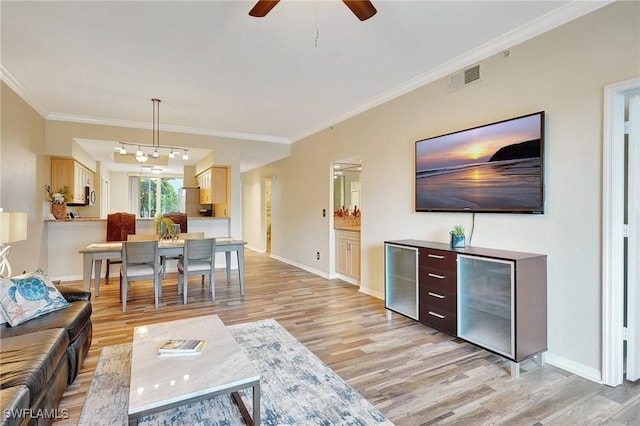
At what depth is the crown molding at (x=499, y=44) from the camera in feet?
7.82

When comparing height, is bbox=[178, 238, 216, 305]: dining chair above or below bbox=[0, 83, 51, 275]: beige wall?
below

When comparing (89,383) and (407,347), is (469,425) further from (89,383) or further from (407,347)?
(89,383)

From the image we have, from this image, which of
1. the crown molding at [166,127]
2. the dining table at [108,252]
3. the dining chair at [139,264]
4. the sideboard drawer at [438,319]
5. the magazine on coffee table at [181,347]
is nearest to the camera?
the magazine on coffee table at [181,347]

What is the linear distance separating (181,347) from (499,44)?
357cm

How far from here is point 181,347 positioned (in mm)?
1946

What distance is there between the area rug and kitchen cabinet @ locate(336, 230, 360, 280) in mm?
2667

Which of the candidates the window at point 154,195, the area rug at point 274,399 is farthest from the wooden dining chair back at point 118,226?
the window at point 154,195

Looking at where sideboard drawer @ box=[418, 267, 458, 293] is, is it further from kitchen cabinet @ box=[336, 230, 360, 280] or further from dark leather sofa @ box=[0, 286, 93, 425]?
dark leather sofa @ box=[0, 286, 93, 425]

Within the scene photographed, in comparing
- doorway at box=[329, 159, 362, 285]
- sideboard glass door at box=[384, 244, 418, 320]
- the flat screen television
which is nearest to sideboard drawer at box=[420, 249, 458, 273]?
sideboard glass door at box=[384, 244, 418, 320]

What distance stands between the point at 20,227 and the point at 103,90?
7.42ft

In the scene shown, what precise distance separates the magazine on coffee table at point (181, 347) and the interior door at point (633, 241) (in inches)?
117

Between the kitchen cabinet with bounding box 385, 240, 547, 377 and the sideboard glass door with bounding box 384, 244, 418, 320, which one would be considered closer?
the kitchen cabinet with bounding box 385, 240, 547, 377

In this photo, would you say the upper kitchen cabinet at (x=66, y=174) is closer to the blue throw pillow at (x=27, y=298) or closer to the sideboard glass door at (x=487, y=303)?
the blue throw pillow at (x=27, y=298)

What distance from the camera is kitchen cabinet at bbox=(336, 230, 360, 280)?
534cm
